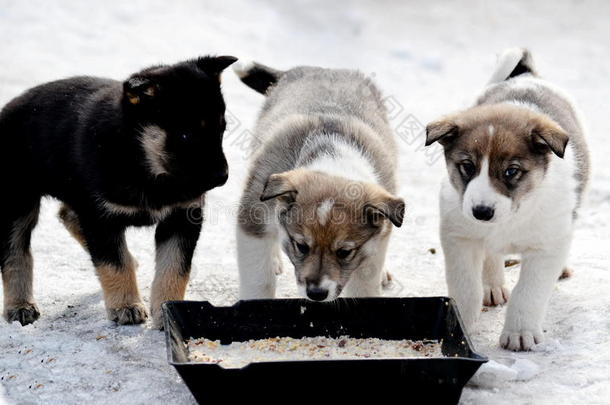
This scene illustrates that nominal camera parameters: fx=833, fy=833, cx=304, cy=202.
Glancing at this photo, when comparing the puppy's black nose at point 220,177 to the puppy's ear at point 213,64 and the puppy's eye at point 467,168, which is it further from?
the puppy's eye at point 467,168

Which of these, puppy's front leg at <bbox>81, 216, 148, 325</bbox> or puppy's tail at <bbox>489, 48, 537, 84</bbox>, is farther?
puppy's tail at <bbox>489, 48, 537, 84</bbox>

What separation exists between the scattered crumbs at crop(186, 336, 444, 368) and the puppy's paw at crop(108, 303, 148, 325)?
1.85 feet

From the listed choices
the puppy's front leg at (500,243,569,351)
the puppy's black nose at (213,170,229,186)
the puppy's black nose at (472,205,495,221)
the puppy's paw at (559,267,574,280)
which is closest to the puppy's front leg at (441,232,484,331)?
the puppy's front leg at (500,243,569,351)

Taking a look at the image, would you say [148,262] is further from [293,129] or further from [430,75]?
[430,75]

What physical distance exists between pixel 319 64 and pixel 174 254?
5964 mm

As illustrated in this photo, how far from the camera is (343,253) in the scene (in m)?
3.72

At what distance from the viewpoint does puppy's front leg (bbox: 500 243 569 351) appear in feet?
13.4

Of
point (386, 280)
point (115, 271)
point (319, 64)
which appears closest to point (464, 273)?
point (386, 280)

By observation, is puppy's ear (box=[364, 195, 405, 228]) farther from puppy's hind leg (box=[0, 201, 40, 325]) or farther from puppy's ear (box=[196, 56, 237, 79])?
puppy's hind leg (box=[0, 201, 40, 325])

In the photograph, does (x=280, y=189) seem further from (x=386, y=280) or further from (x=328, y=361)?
(x=386, y=280)

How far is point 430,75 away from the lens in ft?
33.0

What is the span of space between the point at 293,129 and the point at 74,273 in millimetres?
1770

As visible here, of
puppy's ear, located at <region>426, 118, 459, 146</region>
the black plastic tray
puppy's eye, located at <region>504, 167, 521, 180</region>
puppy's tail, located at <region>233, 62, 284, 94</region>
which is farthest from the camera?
puppy's tail, located at <region>233, 62, 284, 94</region>

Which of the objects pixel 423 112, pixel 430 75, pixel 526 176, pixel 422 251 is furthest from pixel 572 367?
pixel 430 75
